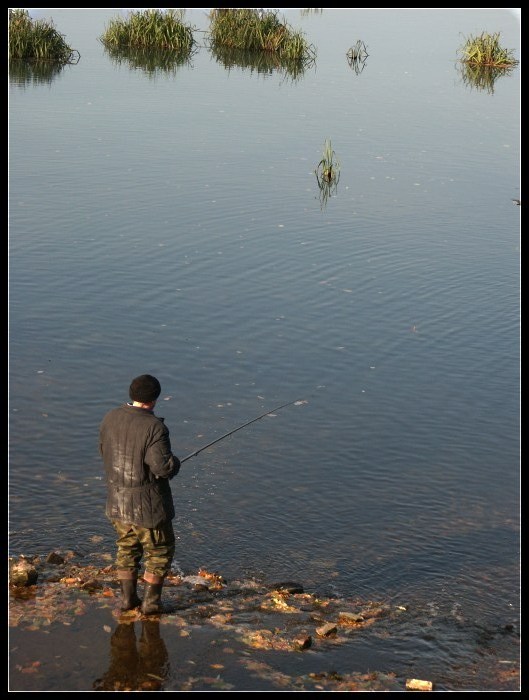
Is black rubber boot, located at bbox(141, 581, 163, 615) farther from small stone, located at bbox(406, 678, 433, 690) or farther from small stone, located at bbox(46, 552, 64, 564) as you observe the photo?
small stone, located at bbox(406, 678, 433, 690)

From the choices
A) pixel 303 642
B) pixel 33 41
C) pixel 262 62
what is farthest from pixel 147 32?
pixel 303 642

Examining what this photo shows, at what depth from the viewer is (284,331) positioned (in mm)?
13969

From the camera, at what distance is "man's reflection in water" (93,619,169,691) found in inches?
271

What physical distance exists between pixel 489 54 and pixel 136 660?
31428mm

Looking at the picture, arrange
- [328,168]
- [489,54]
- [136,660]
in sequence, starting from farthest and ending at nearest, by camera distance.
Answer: [489,54]
[328,168]
[136,660]

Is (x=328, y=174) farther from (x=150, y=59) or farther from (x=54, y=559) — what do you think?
(x=150, y=59)

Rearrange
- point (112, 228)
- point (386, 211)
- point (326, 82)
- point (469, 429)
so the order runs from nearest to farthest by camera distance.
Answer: point (469, 429)
point (112, 228)
point (386, 211)
point (326, 82)

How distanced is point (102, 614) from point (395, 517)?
330cm

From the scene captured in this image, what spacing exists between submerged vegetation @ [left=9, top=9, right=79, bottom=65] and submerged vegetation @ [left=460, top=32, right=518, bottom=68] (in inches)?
494

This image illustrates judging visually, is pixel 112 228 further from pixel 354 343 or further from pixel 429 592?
pixel 429 592

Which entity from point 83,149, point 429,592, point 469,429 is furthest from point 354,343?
point 83,149

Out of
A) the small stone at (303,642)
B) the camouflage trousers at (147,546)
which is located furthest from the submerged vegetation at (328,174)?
the small stone at (303,642)

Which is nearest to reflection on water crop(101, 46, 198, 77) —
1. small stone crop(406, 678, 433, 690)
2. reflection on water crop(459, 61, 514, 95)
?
reflection on water crop(459, 61, 514, 95)

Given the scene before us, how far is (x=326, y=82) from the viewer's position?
31875 millimetres
